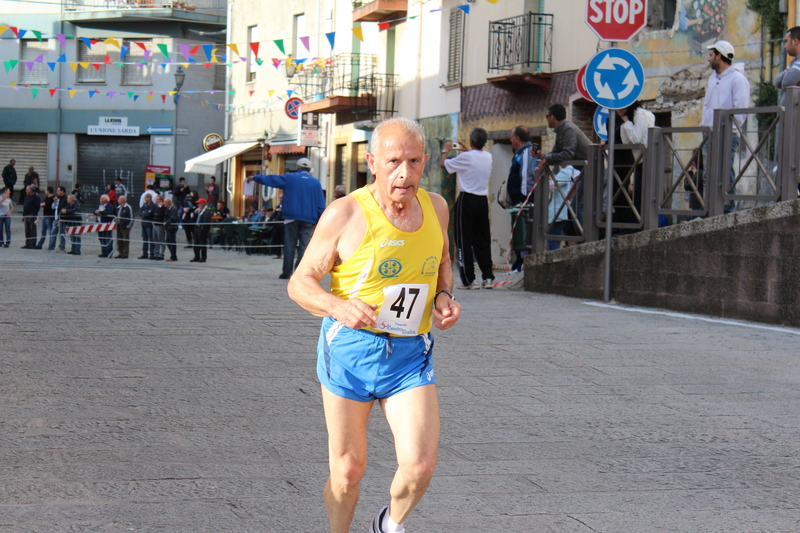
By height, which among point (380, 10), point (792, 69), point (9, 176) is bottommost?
point (9, 176)

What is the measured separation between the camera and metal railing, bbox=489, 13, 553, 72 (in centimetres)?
2244

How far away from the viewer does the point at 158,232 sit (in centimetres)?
2661

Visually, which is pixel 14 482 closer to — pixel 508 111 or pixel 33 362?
pixel 33 362

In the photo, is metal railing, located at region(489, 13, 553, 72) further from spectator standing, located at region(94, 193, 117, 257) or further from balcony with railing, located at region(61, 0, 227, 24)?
balcony with railing, located at region(61, 0, 227, 24)

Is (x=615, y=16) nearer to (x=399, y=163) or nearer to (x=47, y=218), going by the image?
(x=399, y=163)

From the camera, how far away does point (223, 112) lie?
4528cm

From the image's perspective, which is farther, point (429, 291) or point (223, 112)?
point (223, 112)

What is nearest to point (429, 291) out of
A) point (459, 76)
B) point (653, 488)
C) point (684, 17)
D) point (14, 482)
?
point (653, 488)

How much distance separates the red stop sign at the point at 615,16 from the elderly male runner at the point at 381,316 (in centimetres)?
885

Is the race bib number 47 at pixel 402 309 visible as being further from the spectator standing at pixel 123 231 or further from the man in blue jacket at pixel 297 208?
the spectator standing at pixel 123 231

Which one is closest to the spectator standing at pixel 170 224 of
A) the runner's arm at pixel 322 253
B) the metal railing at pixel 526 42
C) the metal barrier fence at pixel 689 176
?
the metal railing at pixel 526 42

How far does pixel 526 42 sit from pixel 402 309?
1969 centimetres

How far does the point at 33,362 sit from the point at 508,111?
17759mm

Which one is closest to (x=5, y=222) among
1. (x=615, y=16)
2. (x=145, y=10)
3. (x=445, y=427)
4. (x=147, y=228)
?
(x=147, y=228)
